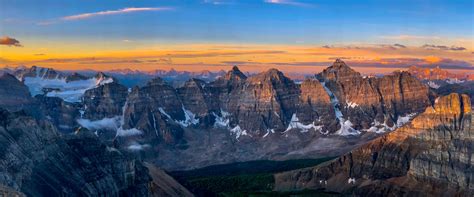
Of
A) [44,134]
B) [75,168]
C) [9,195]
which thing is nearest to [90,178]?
[75,168]

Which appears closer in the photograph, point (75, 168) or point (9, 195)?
point (9, 195)

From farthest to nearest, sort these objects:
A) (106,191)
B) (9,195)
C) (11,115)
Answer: (106,191)
(11,115)
(9,195)

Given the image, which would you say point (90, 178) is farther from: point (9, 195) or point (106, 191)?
point (9, 195)

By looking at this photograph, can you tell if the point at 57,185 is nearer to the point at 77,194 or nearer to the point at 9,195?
the point at 77,194

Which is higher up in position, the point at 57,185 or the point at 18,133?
the point at 18,133

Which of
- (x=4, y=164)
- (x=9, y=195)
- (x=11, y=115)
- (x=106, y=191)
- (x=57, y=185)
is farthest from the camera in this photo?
(x=106, y=191)

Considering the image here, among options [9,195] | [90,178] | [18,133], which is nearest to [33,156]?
[18,133]
